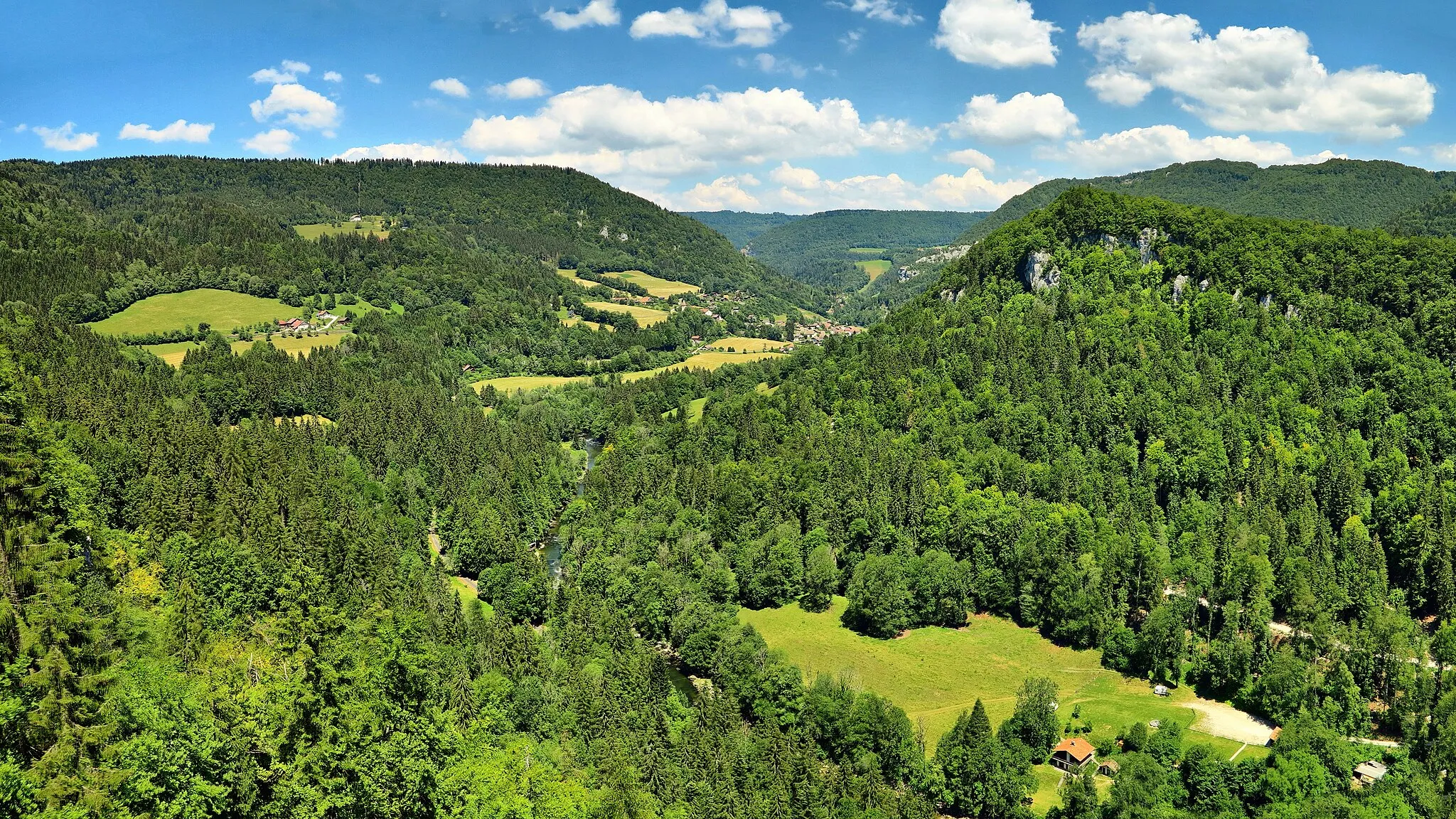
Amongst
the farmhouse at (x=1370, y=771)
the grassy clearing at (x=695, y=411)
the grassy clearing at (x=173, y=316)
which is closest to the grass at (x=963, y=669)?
the farmhouse at (x=1370, y=771)

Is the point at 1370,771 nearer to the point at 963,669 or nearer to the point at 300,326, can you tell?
the point at 963,669

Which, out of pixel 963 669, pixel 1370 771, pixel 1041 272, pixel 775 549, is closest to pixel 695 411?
pixel 775 549

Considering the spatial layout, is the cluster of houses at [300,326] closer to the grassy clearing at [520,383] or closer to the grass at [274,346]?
the grass at [274,346]

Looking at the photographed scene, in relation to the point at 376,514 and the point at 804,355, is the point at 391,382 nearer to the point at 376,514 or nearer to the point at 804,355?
the point at 376,514

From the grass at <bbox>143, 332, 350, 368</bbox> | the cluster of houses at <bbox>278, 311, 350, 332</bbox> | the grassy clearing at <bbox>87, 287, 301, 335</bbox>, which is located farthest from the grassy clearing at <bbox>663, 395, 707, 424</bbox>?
the grassy clearing at <bbox>87, 287, 301, 335</bbox>

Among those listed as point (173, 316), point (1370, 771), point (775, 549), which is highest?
point (173, 316)

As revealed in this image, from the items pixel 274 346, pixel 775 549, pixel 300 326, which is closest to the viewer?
pixel 775 549

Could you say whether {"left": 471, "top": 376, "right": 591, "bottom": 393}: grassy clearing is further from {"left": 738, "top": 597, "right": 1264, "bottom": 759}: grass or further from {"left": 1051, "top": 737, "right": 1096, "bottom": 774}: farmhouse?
{"left": 1051, "top": 737, "right": 1096, "bottom": 774}: farmhouse
